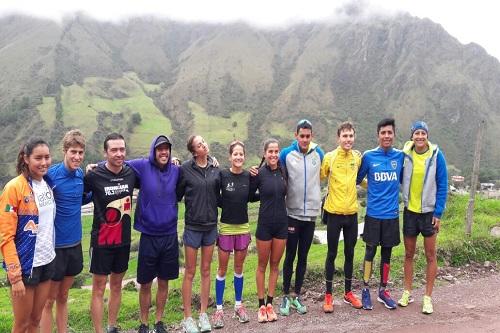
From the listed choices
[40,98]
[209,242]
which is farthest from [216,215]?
[40,98]

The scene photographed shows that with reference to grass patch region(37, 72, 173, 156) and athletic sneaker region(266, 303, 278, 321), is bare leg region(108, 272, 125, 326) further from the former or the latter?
grass patch region(37, 72, 173, 156)

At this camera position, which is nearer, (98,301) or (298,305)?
(98,301)

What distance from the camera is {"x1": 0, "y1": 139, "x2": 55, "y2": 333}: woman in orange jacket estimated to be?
15.2ft

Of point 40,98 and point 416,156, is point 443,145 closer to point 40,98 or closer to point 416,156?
point 40,98

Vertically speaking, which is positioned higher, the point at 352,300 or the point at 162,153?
the point at 162,153

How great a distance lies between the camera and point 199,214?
626 cm

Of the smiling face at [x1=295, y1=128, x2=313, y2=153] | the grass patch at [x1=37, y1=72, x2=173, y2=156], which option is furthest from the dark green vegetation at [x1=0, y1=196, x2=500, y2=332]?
the grass patch at [x1=37, y1=72, x2=173, y2=156]

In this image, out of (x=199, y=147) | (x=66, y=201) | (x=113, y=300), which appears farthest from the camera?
(x=199, y=147)

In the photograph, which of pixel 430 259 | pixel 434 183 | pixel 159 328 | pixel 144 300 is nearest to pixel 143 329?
pixel 159 328

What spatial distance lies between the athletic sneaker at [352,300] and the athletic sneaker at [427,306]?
0.99 m

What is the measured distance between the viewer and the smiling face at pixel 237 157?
21.2 ft

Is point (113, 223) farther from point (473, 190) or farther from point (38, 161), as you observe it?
point (473, 190)

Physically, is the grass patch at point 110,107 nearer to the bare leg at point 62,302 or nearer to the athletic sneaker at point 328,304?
the athletic sneaker at point 328,304

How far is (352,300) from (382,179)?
211cm
